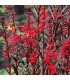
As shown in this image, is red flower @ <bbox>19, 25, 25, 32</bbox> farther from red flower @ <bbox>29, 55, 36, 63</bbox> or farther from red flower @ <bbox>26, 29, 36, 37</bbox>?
red flower @ <bbox>29, 55, 36, 63</bbox>

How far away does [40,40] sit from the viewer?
128 centimetres

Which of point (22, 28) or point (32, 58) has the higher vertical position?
point (22, 28)

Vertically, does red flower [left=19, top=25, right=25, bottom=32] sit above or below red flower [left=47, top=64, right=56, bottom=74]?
above

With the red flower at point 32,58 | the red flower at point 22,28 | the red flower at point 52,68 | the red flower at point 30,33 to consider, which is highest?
the red flower at point 22,28

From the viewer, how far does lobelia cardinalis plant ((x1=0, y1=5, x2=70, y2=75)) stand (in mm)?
1226

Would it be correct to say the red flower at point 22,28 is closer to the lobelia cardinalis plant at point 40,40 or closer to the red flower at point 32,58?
the lobelia cardinalis plant at point 40,40

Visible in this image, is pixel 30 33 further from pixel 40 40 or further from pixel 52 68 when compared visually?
pixel 52 68

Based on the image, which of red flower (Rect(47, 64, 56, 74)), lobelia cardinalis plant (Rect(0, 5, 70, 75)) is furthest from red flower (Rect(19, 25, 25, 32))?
red flower (Rect(47, 64, 56, 74))

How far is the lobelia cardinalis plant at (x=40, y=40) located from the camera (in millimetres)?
1226

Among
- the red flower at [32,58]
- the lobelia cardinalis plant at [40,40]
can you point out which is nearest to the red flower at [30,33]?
the lobelia cardinalis plant at [40,40]

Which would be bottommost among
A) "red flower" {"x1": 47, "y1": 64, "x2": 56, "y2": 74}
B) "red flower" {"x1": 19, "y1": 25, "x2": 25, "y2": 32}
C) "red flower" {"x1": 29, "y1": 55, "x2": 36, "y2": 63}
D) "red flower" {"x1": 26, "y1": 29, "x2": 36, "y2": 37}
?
"red flower" {"x1": 47, "y1": 64, "x2": 56, "y2": 74}

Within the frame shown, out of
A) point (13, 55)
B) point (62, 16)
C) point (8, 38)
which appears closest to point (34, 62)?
point (13, 55)

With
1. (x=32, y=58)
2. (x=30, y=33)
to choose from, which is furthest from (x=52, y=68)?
(x=30, y=33)
